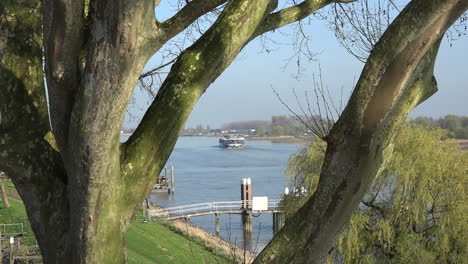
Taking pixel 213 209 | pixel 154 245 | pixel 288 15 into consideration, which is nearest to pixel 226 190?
pixel 213 209

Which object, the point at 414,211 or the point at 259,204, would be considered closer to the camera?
the point at 414,211

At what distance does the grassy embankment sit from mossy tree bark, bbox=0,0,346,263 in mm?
18047

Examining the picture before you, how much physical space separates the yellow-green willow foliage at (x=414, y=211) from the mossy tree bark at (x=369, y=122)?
46.0ft

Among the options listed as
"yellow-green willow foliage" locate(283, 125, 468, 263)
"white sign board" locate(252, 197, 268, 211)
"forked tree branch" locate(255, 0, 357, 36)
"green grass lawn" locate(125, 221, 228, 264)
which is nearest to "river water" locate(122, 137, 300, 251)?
"white sign board" locate(252, 197, 268, 211)

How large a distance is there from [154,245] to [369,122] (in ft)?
79.4

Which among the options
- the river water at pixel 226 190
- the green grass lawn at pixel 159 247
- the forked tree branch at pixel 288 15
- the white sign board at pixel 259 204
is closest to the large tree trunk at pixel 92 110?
the forked tree branch at pixel 288 15

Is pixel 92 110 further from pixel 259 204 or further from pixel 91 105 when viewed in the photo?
pixel 259 204

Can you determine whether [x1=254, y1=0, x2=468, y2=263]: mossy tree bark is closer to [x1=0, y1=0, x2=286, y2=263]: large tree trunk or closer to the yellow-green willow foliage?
[x1=0, y1=0, x2=286, y2=263]: large tree trunk

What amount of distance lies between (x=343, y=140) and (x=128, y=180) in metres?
1.27

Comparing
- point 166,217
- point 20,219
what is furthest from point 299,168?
point 166,217

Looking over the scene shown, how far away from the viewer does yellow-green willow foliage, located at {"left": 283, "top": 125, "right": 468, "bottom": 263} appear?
17.3 metres

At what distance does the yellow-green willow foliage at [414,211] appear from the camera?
17.3 metres

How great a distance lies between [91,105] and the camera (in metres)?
3.11

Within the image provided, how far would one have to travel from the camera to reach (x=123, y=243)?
11.5 feet
